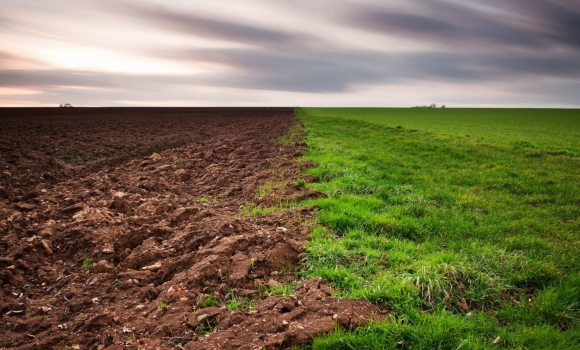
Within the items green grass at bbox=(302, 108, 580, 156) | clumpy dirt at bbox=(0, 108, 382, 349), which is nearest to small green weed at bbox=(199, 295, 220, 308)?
clumpy dirt at bbox=(0, 108, 382, 349)

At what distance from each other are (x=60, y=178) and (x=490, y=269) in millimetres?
12482

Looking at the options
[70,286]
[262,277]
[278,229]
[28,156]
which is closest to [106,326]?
[70,286]

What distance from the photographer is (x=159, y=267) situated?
18.7 ft

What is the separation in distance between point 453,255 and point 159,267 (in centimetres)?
441

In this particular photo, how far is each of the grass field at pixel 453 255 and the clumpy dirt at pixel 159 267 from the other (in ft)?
1.23

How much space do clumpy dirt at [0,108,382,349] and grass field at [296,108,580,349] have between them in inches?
14.7

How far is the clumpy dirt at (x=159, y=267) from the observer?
13.5 feet

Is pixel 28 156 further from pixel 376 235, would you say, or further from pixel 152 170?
pixel 376 235

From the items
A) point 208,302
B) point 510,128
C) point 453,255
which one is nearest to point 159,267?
point 208,302

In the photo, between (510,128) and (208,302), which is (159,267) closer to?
(208,302)

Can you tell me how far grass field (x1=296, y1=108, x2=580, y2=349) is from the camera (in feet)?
13.0

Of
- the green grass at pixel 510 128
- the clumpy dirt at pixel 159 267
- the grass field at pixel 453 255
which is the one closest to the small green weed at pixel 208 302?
the clumpy dirt at pixel 159 267

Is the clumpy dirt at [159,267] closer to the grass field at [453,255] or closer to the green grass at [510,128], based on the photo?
the grass field at [453,255]

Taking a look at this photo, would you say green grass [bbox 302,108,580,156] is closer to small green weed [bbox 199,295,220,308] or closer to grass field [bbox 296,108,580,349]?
grass field [bbox 296,108,580,349]
